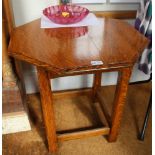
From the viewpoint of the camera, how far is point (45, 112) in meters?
1.09

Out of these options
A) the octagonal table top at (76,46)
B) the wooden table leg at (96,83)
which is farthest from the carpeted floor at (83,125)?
the octagonal table top at (76,46)

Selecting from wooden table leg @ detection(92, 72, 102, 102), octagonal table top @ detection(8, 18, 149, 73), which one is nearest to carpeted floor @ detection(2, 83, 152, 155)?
wooden table leg @ detection(92, 72, 102, 102)

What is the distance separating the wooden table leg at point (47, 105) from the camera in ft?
3.15

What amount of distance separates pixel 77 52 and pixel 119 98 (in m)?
0.38

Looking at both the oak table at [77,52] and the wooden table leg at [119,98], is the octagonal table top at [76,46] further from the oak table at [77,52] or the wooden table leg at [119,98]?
the wooden table leg at [119,98]

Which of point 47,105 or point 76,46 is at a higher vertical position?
point 76,46

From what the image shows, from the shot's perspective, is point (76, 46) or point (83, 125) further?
point (83, 125)

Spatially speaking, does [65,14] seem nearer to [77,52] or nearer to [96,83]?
[77,52]

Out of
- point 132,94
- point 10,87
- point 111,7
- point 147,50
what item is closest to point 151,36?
point 147,50

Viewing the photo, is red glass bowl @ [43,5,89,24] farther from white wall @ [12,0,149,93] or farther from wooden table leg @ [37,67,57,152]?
wooden table leg @ [37,67,57,152]

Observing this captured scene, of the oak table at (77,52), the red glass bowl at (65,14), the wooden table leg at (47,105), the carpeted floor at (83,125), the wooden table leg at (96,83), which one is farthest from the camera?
the wooden table leg at (96,83)

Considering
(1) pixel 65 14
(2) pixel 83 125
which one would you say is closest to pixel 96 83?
(2) pixel 83 125

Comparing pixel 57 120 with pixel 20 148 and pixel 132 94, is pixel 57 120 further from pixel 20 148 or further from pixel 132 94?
pixel 132 94

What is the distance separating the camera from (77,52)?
91 centimetres
